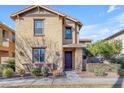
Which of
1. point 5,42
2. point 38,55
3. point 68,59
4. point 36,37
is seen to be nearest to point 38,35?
point 36,37

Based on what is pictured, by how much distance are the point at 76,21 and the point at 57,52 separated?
4.36m

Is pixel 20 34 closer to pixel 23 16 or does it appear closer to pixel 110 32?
pixel 23 16

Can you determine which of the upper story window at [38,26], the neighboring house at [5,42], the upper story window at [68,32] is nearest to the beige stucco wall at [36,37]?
the upper story window at [38,26]

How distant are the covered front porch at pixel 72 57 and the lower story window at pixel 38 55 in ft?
7.49

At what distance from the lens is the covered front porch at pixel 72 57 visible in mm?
20516

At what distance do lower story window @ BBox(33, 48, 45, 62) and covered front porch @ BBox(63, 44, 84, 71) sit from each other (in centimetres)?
228

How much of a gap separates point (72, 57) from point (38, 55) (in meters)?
3.89

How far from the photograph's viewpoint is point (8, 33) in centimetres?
2814

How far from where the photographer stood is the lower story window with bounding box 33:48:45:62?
19.0 meters

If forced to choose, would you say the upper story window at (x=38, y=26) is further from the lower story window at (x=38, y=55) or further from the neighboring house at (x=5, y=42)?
the neighboring house at (x=5, y=42)

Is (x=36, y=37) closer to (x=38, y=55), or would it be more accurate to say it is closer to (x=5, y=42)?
(x=38, y=55)

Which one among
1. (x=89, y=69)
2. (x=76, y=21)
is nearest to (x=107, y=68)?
(x=89, y=69)

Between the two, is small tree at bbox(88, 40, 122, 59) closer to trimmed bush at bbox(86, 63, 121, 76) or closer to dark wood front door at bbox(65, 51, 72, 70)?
trimmed bush at bbox(86, 63, 121, 76)

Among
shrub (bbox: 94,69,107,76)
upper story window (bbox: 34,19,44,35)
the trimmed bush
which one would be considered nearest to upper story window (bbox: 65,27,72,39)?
upper story window (bbox: 34,19,44,35)
